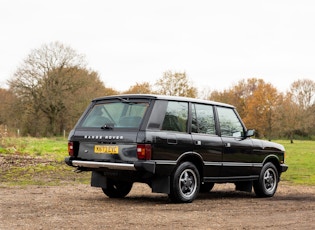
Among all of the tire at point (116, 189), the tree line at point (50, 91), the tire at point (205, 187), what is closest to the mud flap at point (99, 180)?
the tire at point (116, 189)

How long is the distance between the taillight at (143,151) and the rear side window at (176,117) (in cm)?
58

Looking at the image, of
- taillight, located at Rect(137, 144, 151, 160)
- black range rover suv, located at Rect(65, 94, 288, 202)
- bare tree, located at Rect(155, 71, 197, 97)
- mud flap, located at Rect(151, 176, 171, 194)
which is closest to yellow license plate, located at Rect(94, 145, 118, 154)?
black range rover suv, located at Rect(65, 94, 288, 202)

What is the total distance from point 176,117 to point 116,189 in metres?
2.01

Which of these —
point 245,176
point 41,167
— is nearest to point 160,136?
point 245,176

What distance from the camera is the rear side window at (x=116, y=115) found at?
9.04 m

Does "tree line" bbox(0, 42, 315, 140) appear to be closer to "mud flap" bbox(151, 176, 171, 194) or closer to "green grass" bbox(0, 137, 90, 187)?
"green grass" bbox(0, 137, 90, 187)

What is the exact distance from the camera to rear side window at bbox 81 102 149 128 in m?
9.04

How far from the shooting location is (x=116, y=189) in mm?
10234

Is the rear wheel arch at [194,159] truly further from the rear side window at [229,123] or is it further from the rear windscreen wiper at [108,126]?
the rear windscreen wiper at [108,126]

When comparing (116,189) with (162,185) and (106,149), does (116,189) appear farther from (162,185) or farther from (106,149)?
(162,185)

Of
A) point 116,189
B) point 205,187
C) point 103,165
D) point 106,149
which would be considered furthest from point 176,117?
point 205,187

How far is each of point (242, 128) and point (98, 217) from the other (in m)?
4.60

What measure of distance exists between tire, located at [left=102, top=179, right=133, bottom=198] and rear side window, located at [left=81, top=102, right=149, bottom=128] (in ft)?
4.15

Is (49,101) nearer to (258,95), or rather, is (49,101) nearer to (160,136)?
(258,95)
